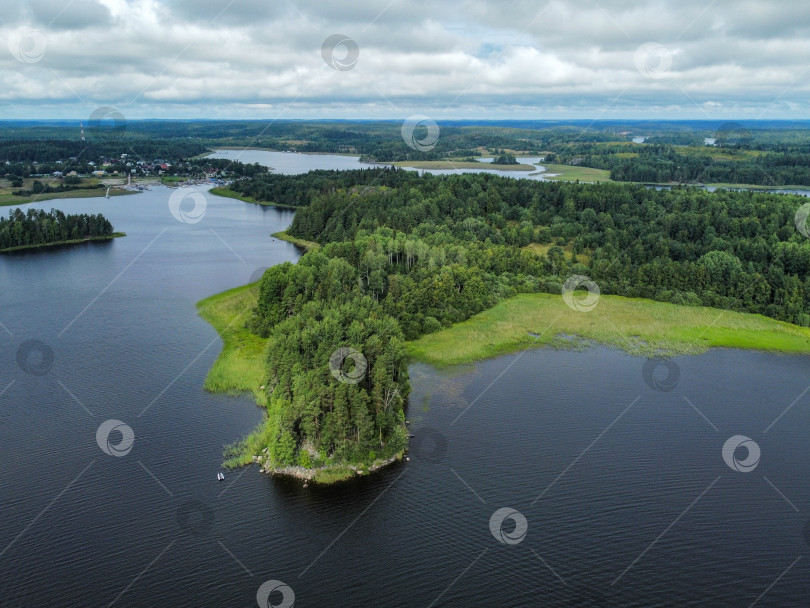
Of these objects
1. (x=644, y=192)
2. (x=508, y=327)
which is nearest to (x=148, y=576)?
(x=508, y=327)

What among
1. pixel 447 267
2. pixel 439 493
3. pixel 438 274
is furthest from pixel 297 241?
pixel 439 493

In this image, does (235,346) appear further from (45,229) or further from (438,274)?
(45,229)

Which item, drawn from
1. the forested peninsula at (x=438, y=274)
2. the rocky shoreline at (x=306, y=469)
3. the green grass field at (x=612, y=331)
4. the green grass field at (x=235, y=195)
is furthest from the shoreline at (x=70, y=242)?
the rocky shoreline at (x=306, y=469)

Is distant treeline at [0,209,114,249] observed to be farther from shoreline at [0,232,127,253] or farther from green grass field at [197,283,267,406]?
green grass field at [197,283,267,406]

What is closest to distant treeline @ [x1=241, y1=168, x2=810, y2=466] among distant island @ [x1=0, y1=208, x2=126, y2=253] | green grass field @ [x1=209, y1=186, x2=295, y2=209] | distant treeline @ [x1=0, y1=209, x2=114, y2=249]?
green grass field @ [x1=209, y1=186, x2=295, y2=209]

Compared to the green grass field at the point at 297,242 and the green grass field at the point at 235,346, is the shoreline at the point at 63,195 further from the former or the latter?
the green grass field at the point at 235,346

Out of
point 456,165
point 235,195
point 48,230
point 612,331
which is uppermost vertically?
point 456,165

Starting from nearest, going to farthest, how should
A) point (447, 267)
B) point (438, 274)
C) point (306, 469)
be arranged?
point (306, 469) → point (438, 274) → point (447, 267)
